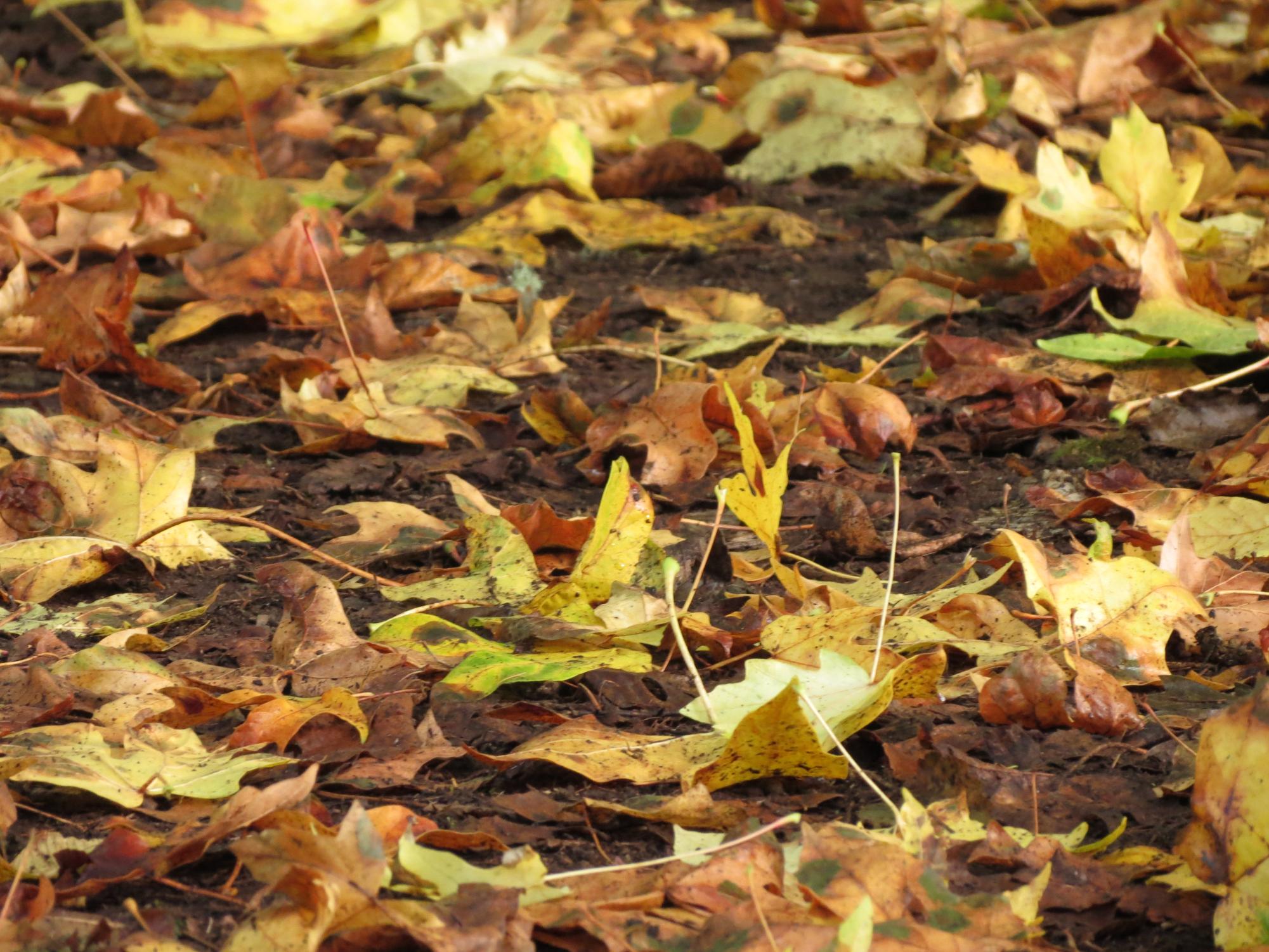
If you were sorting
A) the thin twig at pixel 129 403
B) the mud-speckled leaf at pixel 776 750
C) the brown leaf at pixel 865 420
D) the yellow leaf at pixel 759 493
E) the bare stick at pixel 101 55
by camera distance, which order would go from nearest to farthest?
the mud-speckled leaf at pixel 776 750, the yellow leaf at pixel 759 493, the brown leaf at pixel 865 420, the thin twig at pixel 129 403, the bare stick at pixel 101 55

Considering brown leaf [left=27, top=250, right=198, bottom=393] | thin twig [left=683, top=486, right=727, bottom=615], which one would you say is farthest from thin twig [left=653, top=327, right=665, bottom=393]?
brown leaf [left=27, top=250, right=198, bottom=393]

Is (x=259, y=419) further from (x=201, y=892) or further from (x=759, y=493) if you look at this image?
(x=201, y=892)

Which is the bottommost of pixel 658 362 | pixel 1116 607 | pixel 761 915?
pixel 658 362

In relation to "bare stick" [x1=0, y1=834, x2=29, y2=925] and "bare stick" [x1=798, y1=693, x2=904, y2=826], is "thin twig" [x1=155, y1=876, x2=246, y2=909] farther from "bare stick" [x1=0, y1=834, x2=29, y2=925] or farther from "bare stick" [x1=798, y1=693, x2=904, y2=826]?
"bare stick" [x1=798, y1=693, x2=904, y2=826]

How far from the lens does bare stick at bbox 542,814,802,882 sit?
84 cm

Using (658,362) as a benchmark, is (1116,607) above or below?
above

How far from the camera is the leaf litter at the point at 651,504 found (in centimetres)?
88

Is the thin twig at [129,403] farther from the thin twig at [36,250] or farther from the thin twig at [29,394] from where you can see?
the thin twig at [36,250]

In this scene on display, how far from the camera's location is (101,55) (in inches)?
136

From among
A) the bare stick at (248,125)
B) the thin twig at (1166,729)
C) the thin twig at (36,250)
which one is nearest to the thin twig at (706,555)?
the thin twig at (1166,729)

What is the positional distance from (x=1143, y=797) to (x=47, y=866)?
724mm

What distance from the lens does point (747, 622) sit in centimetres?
124

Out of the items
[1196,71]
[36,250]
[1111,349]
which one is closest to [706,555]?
[1111,349]

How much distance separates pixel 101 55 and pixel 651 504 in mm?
2762
